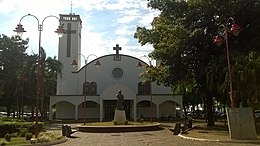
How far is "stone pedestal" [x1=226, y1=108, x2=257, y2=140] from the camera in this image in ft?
57.2

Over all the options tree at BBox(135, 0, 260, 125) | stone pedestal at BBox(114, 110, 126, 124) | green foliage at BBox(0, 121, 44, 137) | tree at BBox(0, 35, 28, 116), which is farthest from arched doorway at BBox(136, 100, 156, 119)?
green foliage at BBox(0, 121, 44, 137)

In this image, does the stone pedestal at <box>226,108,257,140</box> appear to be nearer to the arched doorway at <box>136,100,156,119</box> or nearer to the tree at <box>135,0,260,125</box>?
the tree at <box>135,0,260,125</box>

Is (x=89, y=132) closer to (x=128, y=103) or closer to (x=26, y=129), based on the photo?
(x=26, y=129)

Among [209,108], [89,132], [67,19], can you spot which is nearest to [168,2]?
[209,108]

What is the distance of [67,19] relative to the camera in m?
58.5

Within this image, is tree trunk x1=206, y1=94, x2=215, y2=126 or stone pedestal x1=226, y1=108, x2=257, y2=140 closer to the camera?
stone pedestal x1=226, y1=108, x2=257, y2=140

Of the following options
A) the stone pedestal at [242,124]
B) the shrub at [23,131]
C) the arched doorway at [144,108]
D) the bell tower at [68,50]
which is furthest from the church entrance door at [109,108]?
the stone pedestal at [242,124]

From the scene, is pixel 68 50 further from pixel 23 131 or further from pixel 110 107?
pixel 23 131

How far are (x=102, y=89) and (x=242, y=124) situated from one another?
38525mm

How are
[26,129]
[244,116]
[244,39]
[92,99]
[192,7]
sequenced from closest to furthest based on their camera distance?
[244,116], [26,129], [244,39], [192,7], [92,99]

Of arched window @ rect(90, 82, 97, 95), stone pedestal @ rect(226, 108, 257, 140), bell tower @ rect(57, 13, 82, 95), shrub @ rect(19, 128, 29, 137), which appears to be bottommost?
shrub @ rect(19, 128, 29, 137)

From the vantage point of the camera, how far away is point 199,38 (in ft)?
87.6

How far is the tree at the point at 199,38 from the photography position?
81.3ft

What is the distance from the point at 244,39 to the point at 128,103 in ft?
97.5
